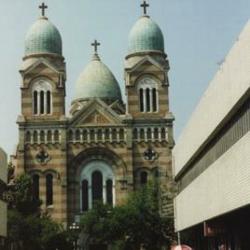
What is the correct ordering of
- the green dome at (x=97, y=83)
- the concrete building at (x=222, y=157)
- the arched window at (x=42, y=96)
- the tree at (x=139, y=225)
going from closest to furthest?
the concrete building at (x=222, y=157) → the tree at (x=139, y=225) → the arched window at (x=42, y=96) → the green dome at (x=97, y=83)

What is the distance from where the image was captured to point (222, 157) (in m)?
32.9

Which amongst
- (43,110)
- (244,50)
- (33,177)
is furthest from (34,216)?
(244,50)

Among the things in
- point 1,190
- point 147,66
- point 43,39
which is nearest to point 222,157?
point 1,190

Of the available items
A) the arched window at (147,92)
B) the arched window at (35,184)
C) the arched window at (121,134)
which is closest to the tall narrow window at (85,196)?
the arched window at (35,184)

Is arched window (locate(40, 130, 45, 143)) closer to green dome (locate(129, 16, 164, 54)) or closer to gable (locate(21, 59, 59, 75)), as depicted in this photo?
gable (locate(21, 59, 59, 75))

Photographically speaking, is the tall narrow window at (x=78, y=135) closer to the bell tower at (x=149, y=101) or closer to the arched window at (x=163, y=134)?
the bell tower at (x=149, y=101)

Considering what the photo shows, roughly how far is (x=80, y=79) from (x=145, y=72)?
12.4 m

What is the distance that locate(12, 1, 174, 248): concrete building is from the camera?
67938 millimetres

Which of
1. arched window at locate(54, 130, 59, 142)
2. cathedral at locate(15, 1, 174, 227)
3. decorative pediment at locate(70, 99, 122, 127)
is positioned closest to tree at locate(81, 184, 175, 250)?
cathedral at locate(15, 1, 174, 227)

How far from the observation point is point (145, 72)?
71250mm

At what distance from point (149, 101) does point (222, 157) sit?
3815 cm

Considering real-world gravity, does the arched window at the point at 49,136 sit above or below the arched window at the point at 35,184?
above

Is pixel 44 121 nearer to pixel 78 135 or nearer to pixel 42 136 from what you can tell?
pixel 42 136

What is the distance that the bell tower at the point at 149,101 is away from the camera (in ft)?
224
